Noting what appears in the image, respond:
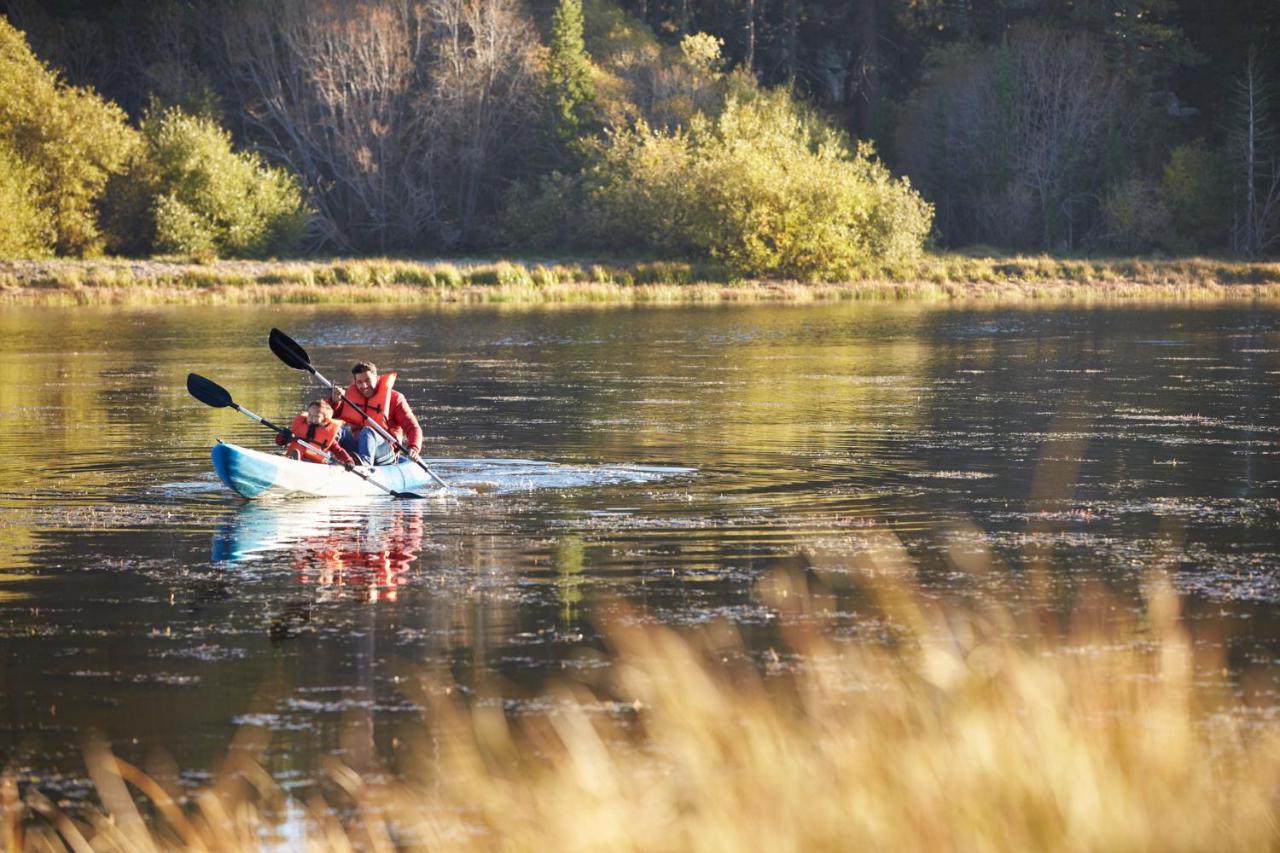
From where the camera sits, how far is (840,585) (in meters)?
15.4

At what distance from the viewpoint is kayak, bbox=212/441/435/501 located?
20.2 m

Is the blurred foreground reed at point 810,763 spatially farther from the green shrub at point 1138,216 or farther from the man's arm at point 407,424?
the green shrub at point 1138,216

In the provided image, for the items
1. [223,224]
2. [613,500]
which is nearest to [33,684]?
[613,500]

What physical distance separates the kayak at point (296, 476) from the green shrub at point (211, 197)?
61.8m

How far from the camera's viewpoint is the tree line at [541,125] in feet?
273

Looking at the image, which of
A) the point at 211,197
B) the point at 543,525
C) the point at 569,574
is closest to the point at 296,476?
the point at 543,525

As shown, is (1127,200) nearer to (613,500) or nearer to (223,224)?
(223,224)

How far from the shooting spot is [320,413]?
69.5 feet

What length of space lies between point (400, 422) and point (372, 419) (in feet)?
1.35

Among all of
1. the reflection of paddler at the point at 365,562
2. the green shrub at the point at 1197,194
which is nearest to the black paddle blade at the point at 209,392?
the reflection of paddler at the point at 365,562

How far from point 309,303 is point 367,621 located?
58012 mm

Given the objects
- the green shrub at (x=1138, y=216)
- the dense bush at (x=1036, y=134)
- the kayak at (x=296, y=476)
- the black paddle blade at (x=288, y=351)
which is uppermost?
the dense bush at (x=1036, y=134)

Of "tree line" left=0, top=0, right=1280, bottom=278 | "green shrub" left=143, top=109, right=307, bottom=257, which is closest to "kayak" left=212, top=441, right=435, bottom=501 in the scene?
"tree line" left=0, top=0, right=1280, bottom=278

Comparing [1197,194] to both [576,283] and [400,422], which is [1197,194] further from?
[400,422]
